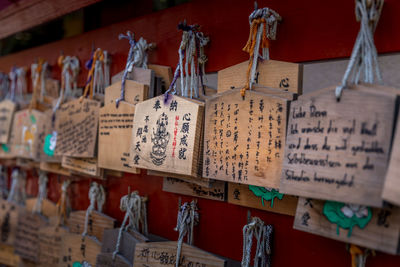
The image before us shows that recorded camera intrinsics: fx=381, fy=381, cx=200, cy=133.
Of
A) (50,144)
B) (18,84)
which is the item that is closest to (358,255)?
(50,144)

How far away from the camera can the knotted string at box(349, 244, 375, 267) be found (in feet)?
2.50

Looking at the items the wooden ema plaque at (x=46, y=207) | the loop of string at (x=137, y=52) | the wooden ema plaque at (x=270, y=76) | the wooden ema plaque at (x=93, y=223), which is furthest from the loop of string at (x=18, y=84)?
the wooden ema plaque at (x=270, y=76)

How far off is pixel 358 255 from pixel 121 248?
760mm

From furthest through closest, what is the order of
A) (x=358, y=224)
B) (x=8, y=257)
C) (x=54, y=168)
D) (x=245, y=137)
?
(x=8, y=257)
(x=54, y=168)
(x=245, y=137)
(x=358, y=224)

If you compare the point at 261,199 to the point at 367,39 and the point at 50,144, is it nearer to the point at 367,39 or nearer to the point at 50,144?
the point at 367,39

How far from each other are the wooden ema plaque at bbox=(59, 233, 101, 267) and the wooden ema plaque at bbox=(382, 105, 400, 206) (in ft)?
3.39

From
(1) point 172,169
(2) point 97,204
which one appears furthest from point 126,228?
(1) point 172,169

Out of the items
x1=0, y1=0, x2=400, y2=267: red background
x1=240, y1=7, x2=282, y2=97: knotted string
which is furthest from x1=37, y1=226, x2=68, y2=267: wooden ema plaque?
x1=240, y1=7, x2=282, y2=97: knotted string

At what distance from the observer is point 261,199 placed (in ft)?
3.19

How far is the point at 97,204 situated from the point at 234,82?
0.83 m

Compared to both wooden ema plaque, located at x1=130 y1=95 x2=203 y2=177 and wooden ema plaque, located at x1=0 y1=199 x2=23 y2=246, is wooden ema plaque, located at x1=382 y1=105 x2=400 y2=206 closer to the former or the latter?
wooden ema plaque, located at x1=130 y1=95 x2=203 y2=177

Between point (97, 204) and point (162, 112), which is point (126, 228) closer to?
point (97, 204)

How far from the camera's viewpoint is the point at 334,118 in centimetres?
71

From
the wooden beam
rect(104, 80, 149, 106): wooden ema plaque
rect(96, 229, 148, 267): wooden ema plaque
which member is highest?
the wooden beam
